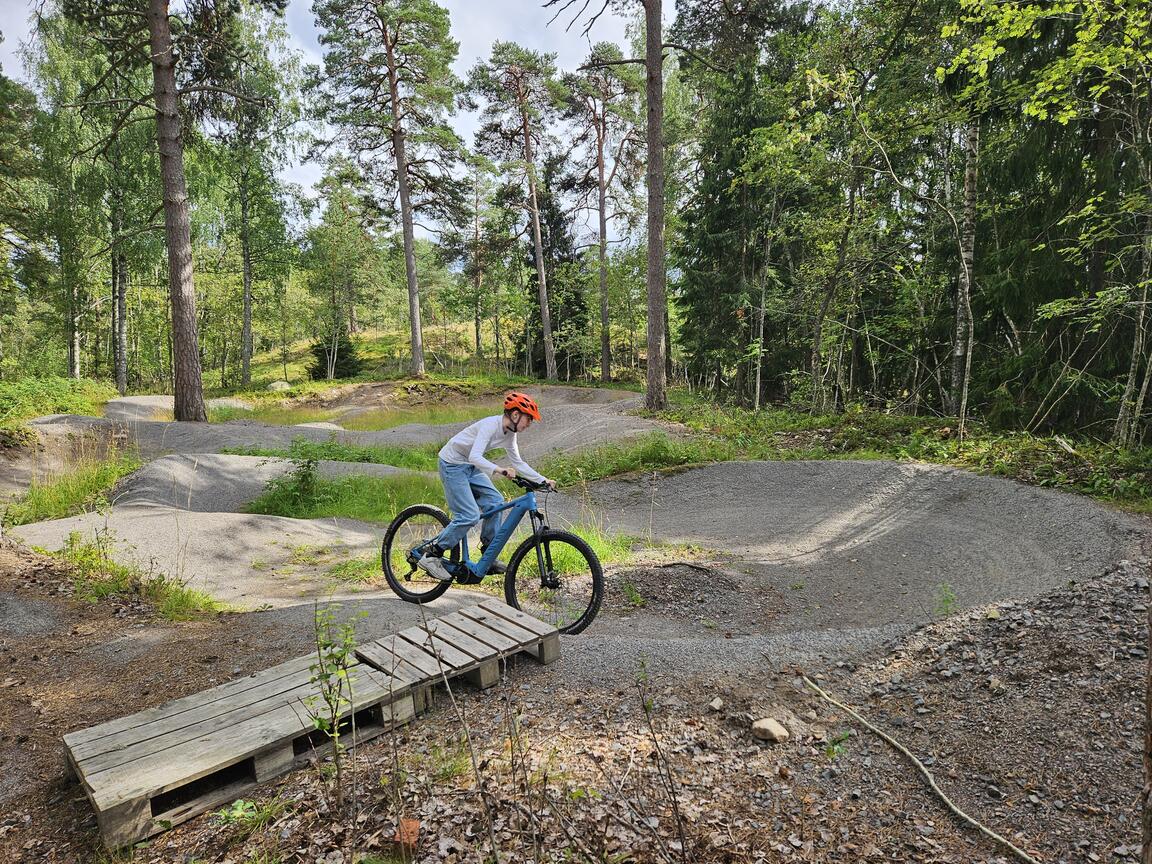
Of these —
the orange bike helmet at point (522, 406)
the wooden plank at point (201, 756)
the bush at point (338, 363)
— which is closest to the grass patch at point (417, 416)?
the bush at point (338, 363)

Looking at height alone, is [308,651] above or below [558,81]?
below

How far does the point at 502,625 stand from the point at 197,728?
1.93 metres

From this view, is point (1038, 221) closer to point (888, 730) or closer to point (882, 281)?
point (882, 281)

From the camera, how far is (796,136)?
10.7 metres

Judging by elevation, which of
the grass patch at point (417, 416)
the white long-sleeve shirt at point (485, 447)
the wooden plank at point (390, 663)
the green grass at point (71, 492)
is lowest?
the wooden plank at point (390, 663)

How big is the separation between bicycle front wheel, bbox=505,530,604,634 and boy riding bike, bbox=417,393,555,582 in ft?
1.13

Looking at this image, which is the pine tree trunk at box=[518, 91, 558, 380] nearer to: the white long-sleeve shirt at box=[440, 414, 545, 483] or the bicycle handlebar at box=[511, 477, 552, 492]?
the white long-sleeve shirt at box=[440, 414, 545, 483]

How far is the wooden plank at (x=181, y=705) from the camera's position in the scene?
2955 mm

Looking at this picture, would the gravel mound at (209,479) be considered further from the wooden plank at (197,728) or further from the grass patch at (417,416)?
the grass patch at (417,416)

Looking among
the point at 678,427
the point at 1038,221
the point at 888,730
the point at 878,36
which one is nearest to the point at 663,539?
the point at 888,730

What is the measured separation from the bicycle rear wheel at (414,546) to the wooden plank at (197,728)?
6.29 ft

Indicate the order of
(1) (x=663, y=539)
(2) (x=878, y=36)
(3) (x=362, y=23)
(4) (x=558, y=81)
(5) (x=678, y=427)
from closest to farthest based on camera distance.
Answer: (1) (x=663, y=539) → (2) (x=878, y=36) → (5) (x=678, y=427) → (3) (x=362, y=23) → (4) (x=558, y=81)

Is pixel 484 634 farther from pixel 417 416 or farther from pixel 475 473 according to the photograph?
pixel 417 416

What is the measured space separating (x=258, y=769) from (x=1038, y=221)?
43.6ft
